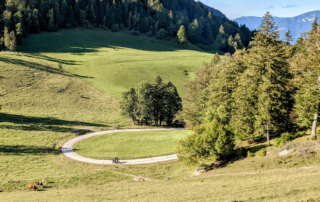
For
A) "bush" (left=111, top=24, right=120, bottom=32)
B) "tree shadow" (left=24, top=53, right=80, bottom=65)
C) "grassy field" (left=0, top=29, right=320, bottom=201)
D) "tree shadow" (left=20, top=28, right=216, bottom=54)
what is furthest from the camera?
"bush" (left=111, top=24, right=120, bottom=32)

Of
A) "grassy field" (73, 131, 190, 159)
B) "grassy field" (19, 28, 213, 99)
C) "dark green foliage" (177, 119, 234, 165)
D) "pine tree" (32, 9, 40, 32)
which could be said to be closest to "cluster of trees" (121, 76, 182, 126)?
"grassy field" (73, 131, 190, 159)

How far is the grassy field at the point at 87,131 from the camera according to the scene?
21.6m

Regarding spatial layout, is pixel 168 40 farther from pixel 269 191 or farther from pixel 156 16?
pixel 269 191

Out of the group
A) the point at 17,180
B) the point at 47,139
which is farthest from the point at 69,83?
the point at 17,180

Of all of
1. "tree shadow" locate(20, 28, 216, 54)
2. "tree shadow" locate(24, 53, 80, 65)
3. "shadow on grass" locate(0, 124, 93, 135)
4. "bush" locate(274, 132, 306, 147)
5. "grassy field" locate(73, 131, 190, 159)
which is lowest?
"grassy field" locate(73, 131, 190, 159)

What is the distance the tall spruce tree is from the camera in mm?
29656

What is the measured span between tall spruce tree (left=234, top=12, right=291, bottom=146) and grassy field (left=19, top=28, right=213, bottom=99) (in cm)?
5331

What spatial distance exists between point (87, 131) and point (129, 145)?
46.9 ft

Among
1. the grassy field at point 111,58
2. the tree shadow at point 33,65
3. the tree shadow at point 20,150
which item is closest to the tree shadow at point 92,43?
the grassy field at point 111,58

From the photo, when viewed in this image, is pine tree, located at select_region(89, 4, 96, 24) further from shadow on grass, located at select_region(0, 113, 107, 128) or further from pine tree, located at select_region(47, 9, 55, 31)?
shadow on grass, located at select_region(0, 113, 107, 128)

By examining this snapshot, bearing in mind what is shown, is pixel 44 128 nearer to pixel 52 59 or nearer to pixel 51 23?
pixel 52 59

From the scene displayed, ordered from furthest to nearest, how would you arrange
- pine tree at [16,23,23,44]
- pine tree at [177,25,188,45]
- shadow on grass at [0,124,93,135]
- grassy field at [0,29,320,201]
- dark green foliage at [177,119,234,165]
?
pine tree at [177,25,188,45], pine tree at [16,23,23,44], shadow on grass at [0,124,93,135], dark green foliage at [177,119,234,165], grassy field at [0,29,320,201]

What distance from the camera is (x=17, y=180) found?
31.0 meters

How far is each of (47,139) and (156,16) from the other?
164241 millimetres
